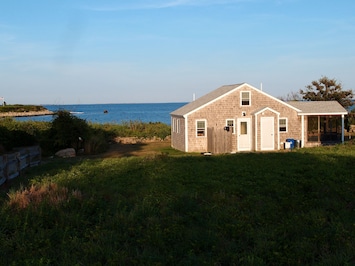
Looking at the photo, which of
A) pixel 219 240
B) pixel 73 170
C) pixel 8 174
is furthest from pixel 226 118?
pixel 219 240

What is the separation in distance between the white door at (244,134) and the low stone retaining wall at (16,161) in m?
13.8

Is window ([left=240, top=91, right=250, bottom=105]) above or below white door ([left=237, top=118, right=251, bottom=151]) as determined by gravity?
above

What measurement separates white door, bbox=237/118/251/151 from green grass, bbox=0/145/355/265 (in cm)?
1396

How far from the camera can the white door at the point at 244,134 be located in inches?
1077

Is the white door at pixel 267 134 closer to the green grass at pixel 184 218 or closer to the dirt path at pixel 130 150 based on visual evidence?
the dirt path at pixel 130 150

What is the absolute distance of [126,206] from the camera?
875 cm

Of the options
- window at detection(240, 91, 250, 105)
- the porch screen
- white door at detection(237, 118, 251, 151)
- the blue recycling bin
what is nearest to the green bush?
window at detection(240, 91, 250, 105)

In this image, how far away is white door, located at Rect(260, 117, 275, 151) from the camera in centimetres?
2711

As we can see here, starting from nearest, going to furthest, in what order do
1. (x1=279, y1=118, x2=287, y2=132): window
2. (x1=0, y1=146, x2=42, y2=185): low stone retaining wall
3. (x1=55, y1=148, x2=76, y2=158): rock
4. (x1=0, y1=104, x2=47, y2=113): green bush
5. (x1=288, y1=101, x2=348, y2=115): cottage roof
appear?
1. (x1=0, y1=146, x2=42, y2=185): low stone retaining wall
2. (x1=55, y1=148, x2=76, y2=158): rock
3. (x1=279, y1=118, x2=287, y2=132): window
4. (x1=288, y1=101, x2=348, y2=115): cottage roof
5. (x1=0, y1=104, x2=47, y2=113): green bush

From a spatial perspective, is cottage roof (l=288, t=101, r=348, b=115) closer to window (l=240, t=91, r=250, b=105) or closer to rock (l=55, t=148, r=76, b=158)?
window (l=240, t=91, r=250, b=105)

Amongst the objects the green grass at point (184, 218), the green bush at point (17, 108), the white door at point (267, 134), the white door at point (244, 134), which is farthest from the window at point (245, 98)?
the green bush at point (17, 108)

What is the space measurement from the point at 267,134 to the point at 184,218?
781 inches

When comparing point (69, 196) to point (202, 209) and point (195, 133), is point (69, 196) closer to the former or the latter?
point (202, 209)

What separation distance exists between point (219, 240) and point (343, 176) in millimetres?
6609
